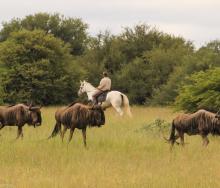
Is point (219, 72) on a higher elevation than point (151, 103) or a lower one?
higher

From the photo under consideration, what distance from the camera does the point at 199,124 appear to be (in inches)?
622

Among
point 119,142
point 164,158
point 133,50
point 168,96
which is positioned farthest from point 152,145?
point 133,50

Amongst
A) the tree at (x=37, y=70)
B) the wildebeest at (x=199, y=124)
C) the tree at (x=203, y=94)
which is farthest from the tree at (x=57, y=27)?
the wildebeest at (x=199, y=124)

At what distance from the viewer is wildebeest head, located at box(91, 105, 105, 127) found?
1641 cm

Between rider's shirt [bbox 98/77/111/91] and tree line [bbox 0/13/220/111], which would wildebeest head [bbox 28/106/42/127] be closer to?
rider's shirt [bbox 98/77/111/91]

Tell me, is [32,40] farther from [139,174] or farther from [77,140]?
[139,174]

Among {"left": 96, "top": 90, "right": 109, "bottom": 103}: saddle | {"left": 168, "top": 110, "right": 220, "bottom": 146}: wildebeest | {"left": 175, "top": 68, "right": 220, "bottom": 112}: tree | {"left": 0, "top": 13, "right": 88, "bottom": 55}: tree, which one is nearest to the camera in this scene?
{"left": 168, "top": 110, "right": 220, "bottom": 146}: wildebeest

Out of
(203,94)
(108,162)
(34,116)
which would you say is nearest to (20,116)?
(34,116)

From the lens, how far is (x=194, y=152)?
14852 mm

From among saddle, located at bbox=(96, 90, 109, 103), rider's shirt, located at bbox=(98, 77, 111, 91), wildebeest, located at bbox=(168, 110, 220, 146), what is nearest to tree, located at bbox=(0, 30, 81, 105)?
saddle, located at bbox=(96, 90, 109, 103)

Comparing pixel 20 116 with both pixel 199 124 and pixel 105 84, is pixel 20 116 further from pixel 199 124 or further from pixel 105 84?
pixel 105 84

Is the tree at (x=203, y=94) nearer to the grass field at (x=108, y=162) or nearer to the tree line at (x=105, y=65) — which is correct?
the grass field at (x=108, y=162)

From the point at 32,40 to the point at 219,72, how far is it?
894 inches

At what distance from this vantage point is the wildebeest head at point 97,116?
16406 millimetres
